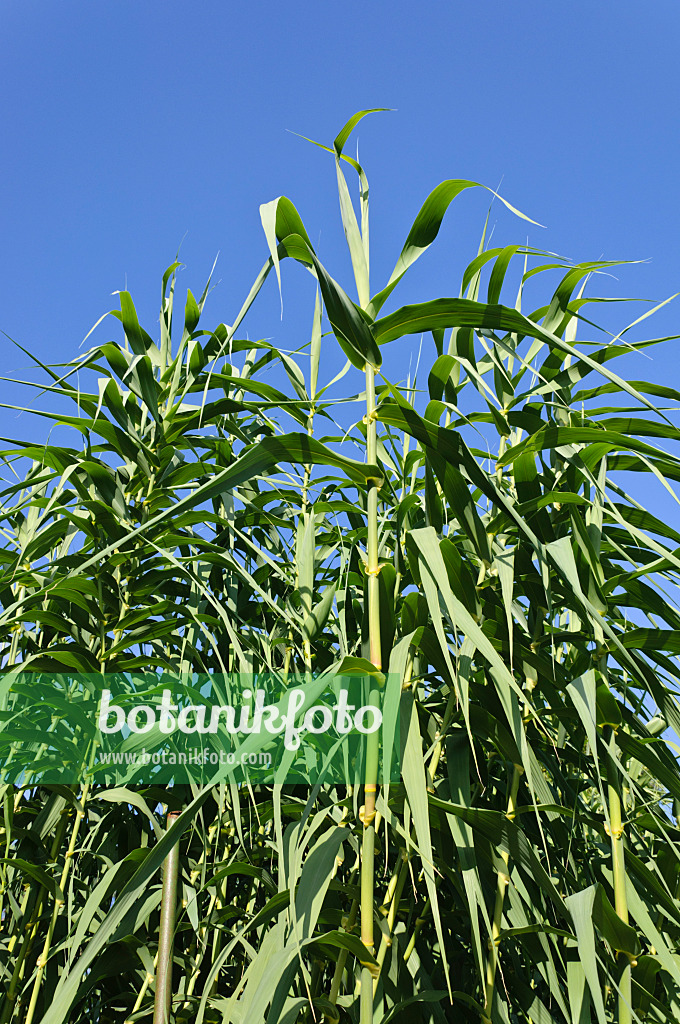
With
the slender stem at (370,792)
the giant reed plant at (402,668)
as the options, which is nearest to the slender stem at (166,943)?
the giant reed plant at (402,668)

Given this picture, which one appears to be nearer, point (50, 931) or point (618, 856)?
point (618, 856)

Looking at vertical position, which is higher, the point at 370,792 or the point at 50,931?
the point at 370,792

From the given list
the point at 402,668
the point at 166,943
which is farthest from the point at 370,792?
the point at 166,943

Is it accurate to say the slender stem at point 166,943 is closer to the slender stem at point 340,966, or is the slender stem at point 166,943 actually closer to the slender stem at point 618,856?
A: the slender stem at point 340,966

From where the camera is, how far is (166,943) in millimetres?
702

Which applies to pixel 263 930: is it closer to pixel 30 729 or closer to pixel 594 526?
pixel 30 729

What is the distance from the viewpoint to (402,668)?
60 centimetres

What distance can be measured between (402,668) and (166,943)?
1.20 feet

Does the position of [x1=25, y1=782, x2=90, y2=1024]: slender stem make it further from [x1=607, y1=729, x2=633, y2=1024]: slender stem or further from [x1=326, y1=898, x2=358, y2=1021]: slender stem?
[x1=607, y1=729, x2=633, y2=1024]: slender stem

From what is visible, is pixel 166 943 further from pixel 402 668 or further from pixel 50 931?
pixel 402 668

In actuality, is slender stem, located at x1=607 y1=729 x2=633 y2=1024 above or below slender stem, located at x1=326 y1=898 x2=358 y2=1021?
above

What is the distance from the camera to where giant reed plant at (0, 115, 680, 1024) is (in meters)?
0.60

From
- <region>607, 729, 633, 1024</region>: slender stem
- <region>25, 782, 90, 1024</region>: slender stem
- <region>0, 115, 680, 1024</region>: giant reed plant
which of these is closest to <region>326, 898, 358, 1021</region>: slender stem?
<region>0, 115, 680, 1024</region>: giant reed plant

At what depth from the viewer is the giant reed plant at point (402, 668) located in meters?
0.60
